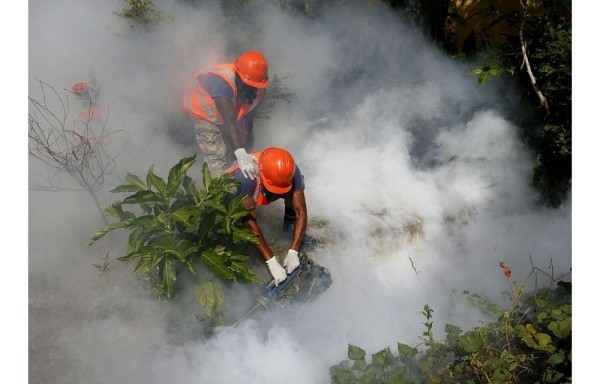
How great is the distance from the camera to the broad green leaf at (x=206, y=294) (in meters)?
3.63

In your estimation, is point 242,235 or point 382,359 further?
point 242,235

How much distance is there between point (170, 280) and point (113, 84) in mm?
3251

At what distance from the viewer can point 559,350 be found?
10.3ft

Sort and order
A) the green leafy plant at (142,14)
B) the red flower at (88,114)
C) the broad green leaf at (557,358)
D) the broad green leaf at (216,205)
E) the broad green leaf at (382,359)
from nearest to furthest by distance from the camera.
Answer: the broad green leaf at (557,358) < the broad green leaf at (382,359) < the broad green leaf at (216,205) < the red flower at (88,114) < the green leafy plant at (142,14)

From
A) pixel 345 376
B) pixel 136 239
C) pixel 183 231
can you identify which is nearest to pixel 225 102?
pixel 183 231

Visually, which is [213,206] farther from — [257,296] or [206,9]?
[206,9]

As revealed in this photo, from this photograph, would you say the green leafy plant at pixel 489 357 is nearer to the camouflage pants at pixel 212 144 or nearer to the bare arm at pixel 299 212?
the bare arm at pixel 299 212

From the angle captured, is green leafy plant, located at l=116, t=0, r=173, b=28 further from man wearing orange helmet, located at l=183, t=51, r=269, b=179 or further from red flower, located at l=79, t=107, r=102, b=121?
man wearing orange helmet, located at l=183, t=51, r=269, b=179

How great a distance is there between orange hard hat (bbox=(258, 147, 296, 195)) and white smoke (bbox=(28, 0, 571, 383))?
3.42 feet

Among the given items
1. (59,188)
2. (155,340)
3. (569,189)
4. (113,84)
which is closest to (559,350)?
(569,189)

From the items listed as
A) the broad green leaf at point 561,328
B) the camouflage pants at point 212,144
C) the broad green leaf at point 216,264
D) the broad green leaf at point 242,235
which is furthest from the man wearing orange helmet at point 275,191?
the broad green leaf at point 561,328

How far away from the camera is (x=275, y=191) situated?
4.12 m

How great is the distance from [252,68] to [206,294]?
2.37 metres

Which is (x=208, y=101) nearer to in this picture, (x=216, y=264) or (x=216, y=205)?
(x=216, y=205)
